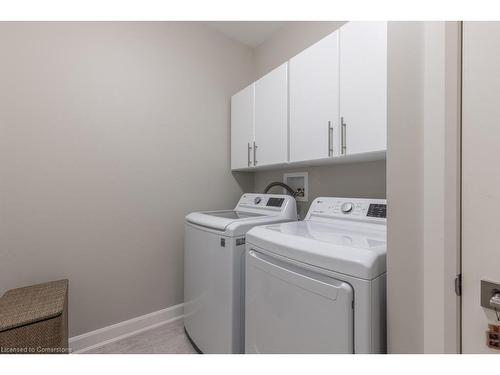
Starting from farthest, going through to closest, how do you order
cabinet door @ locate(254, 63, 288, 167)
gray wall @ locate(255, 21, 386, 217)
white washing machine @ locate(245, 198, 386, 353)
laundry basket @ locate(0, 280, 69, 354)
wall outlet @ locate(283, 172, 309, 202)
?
wall outlet @ locate(283, 172, 309, 202), cabinet door @ locate(254, 63, 288, 167), gray wall @ locate(255, 21, 386, 217), laundry basket @ locate(0, 280, 69, 354), white washing machine @ locate(245, 198, 386, 353)

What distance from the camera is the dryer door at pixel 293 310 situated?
78 cm

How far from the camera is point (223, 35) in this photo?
2.25m

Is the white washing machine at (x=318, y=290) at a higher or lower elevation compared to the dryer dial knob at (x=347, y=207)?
lower

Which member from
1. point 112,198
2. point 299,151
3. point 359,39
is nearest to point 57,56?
point 112,198

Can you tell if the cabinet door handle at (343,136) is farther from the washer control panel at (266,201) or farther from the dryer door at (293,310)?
the dryer door at (293,310)

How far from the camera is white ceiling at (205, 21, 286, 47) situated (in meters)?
2.09

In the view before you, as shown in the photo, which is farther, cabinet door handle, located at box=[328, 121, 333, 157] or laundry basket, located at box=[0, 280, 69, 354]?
cabinet door handle, located at box=[328, 121, 333, 157]

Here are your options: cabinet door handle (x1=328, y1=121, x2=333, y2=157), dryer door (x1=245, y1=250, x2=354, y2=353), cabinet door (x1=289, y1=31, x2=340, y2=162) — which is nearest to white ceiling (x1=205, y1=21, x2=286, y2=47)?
cabinet door (x1=289, y1=31, x2=340, y2=162)

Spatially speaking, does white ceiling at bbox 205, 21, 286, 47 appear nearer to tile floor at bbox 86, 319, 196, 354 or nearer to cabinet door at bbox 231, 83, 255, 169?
cabinet door at bbox 231, 83, 255, 169

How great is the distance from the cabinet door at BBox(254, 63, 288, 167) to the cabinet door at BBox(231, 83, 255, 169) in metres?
0.08

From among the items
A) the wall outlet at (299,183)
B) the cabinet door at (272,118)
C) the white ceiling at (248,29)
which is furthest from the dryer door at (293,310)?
the white ceiling at (248,29)

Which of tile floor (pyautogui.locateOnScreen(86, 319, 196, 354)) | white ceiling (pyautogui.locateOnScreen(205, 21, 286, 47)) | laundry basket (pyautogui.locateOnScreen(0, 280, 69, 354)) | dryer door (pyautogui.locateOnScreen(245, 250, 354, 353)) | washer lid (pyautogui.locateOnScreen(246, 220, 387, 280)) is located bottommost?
tile floor (pyautogui.locateOnScreen(86, 319, 196, 354))

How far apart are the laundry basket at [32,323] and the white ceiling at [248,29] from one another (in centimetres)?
232

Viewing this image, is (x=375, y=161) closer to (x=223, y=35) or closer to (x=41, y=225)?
(x=223, y=35)
